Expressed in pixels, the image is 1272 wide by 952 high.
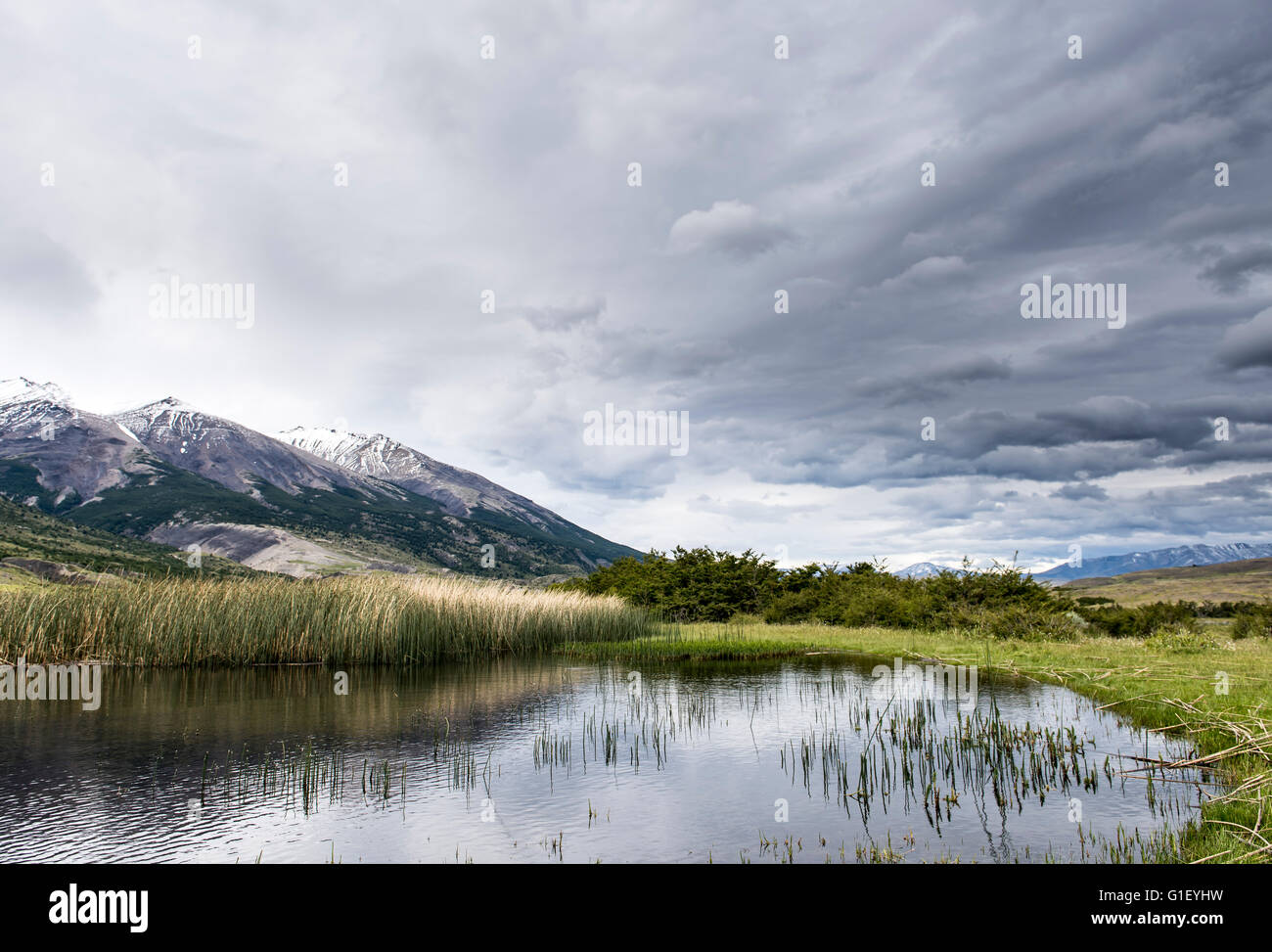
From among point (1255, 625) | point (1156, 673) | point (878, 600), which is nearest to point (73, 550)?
point (878, 600)

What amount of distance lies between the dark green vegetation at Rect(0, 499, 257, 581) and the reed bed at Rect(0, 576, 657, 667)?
77.2 metres

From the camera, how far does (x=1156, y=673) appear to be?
19297 millimetres

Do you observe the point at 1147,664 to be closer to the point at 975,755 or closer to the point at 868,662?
the point at 868,662

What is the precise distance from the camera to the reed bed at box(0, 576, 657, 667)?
24.7 m

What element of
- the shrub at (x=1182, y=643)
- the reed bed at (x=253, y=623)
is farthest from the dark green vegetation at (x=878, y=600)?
the reed bed at (x=253, y=623)

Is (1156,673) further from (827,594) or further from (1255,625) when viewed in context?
(827,594)

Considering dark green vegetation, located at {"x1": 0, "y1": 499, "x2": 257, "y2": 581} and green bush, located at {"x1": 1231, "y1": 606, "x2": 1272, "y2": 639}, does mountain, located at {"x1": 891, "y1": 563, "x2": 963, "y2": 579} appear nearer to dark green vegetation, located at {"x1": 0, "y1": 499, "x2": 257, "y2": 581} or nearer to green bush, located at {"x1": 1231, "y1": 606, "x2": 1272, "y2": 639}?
green bush, located at {"x1": 1231, "y1": 606, "x2": 1272, "y2": 639}

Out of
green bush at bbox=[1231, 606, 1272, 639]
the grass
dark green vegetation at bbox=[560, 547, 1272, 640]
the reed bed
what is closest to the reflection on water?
the grass

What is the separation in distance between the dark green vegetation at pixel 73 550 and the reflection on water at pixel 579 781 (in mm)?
92816

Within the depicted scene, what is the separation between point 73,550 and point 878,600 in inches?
5539

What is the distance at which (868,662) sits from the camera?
2612 centimetres

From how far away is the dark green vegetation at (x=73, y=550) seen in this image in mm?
101938

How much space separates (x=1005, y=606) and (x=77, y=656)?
38.0m
